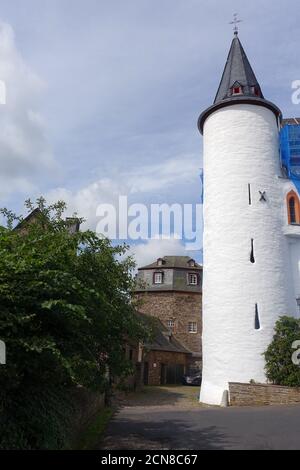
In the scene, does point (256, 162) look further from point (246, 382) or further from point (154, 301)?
point (154, 301)

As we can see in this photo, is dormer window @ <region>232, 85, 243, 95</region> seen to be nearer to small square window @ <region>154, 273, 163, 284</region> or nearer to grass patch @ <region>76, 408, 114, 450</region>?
grass patch @ <region>76, 408, 114, 450</region>

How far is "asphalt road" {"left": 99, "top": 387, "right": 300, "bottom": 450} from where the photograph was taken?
980cm

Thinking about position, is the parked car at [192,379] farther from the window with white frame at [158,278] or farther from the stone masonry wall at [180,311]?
the window with white frame at [158,278]

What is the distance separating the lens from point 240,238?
22500 mm

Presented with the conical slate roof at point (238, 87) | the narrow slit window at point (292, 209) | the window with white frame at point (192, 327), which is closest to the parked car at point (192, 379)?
the window with white frame at point (192, 327)

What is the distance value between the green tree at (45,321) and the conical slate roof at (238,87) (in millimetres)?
16722

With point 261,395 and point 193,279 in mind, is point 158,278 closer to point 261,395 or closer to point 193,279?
point 193,279

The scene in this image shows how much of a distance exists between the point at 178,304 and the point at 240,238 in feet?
69.2

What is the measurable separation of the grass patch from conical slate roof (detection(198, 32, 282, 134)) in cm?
1619

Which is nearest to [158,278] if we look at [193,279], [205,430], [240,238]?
[193,279]

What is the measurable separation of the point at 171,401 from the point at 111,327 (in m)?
13.9

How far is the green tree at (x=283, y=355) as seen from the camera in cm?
1960

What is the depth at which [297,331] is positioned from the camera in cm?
2092

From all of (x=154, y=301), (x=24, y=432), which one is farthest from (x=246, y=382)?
(x=154, y=301)
